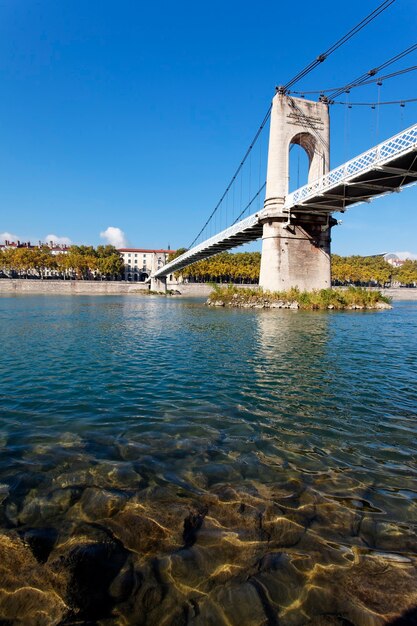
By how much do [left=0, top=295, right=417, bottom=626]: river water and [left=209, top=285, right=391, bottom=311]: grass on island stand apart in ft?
73.6

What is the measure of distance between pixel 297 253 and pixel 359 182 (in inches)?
357

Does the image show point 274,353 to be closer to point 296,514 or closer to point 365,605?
point 296,514

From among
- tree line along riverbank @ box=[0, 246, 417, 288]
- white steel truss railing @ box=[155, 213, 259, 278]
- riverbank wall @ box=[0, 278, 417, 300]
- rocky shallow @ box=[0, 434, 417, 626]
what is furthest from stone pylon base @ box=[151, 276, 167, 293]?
rocky shallow @ box=[0, 434, 417, 626]

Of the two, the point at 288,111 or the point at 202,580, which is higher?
the point at 288,111

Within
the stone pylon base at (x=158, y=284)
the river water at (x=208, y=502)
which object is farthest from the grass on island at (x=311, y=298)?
the stone pylon base at (x=158, y=284)

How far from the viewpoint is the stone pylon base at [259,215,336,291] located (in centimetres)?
3089

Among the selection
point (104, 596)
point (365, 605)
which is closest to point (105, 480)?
point (104, 596)

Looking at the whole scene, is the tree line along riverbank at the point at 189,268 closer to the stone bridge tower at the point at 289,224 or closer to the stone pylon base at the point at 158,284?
the stone pylon base at the point at 158,284

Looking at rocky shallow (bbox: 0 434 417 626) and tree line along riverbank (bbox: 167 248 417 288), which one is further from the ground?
tree line along riverbank (bbox: 167 248 417 288)

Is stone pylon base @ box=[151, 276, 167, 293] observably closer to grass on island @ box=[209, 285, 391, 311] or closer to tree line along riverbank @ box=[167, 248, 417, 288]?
tree line along riverbank @ box=[167, 248, 417, 288]

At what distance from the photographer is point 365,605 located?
2.16 metres

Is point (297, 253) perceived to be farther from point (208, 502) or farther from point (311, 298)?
point (208, 502)

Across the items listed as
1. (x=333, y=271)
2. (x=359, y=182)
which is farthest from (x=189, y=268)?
(x=359, y=182)

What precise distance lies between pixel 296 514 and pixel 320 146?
115 feet
